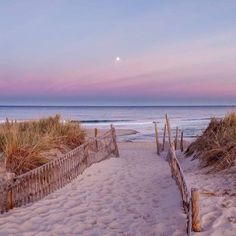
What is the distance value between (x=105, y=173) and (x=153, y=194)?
130 inches

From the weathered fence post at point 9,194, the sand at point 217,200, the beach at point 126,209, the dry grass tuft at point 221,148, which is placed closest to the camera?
the sand at point 217,200

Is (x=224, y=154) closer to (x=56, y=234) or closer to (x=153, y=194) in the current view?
(x=153, y=194)

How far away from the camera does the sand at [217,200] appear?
566cm

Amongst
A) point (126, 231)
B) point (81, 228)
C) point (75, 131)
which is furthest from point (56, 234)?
point (75, 131)

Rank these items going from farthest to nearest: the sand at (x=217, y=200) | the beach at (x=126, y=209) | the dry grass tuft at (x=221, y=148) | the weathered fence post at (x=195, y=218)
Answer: the dry grass tuft at (x=221, y=148)
the beach at (x=126, y=209)
the sand at (x=217, y=200)
the weathered fence post at (x=195, y=218)

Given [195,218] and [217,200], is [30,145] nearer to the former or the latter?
[217,200]

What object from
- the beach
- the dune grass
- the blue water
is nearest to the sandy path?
the beach

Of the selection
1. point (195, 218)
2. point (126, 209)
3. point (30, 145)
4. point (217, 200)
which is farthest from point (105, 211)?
point (30, 145)

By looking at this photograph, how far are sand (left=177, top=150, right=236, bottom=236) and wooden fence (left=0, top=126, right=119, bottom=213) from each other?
3.23 meters

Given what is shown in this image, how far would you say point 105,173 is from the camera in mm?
11852

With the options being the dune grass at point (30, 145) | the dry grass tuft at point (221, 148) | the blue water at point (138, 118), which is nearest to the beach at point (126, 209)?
the dry grass tuft at point (221, 148)

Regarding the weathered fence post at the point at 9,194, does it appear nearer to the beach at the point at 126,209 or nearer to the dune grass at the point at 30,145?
the beach at the point at 126,209

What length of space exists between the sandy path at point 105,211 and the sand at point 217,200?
0.44m

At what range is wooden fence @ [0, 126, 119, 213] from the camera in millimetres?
7618
